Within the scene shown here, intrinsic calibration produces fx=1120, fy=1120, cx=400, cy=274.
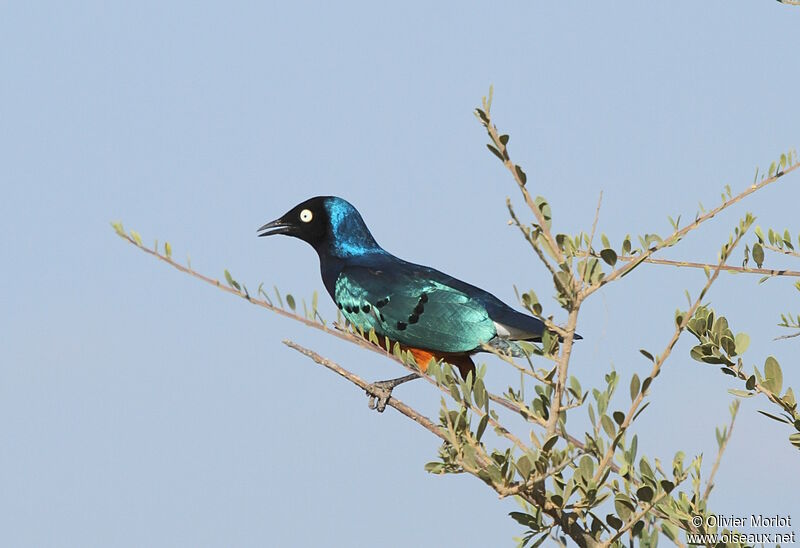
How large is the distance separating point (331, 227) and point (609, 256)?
571 centimetres

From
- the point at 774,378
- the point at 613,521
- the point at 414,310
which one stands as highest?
the point at 414,310

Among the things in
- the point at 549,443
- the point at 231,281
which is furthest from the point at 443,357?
the point at 549,443

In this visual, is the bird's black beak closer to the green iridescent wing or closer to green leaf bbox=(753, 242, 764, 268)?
the green iridescent wing

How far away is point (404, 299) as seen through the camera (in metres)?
8.30

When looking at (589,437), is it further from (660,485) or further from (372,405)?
(372,405)

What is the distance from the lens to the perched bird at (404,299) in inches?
310

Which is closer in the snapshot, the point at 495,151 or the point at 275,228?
the point at 495,151

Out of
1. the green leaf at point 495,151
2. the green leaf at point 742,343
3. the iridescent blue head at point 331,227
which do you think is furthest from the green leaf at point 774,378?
the iridescent blue head at point 331,227

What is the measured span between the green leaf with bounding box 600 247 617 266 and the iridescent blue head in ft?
17.7

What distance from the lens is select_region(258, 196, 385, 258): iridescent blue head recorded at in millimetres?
9578

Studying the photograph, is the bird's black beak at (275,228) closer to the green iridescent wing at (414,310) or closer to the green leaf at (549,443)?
the green iridescent wing at (414,310)

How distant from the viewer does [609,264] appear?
13.8ft

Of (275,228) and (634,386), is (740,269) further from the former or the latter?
(275,228)

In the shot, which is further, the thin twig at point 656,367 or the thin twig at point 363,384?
the thin twig at point 363,384
